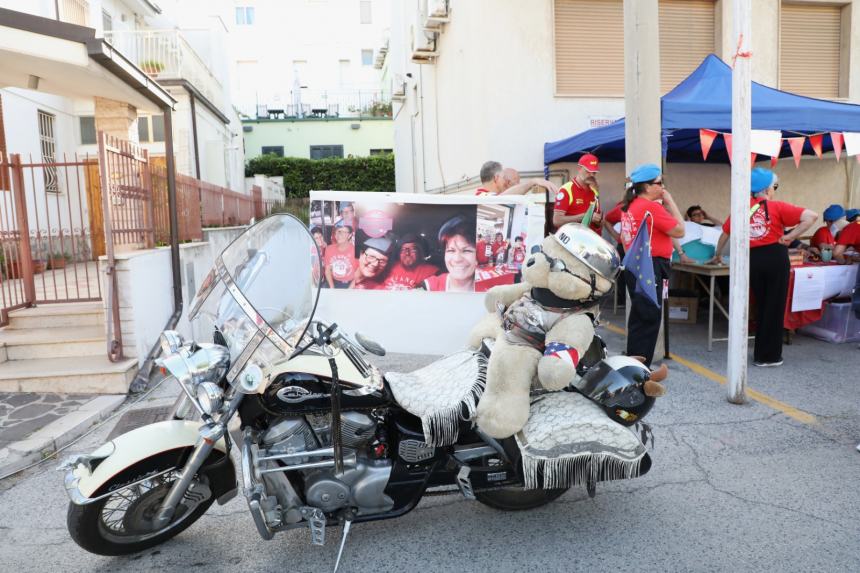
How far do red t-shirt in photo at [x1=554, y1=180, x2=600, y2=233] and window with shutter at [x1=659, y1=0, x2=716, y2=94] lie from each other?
14.1ft

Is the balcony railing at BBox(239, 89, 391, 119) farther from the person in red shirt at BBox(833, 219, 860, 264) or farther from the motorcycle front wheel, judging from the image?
the motorcycle front wheel

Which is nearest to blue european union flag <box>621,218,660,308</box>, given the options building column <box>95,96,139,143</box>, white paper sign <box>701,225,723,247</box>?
white paper sign <box>701,225,723,247</box>

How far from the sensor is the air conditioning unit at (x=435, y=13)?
1197 cm

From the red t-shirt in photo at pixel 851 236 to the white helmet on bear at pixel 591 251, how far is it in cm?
552

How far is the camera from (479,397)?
280cm

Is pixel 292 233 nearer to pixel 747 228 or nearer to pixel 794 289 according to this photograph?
pixel 747 228

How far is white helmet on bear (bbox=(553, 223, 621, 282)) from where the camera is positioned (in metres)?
2.89

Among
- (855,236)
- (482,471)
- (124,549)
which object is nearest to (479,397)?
(482,471)

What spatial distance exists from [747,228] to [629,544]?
294cm

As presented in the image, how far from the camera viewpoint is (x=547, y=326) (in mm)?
2893

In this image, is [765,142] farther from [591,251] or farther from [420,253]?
[591,251]

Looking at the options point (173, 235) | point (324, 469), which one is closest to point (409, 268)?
point (324, 469)

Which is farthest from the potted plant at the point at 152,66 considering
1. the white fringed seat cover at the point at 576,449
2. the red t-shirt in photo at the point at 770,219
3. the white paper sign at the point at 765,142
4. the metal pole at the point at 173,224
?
the white fringed seat cover at the point at 576,449

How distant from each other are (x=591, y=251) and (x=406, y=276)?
2366mm
